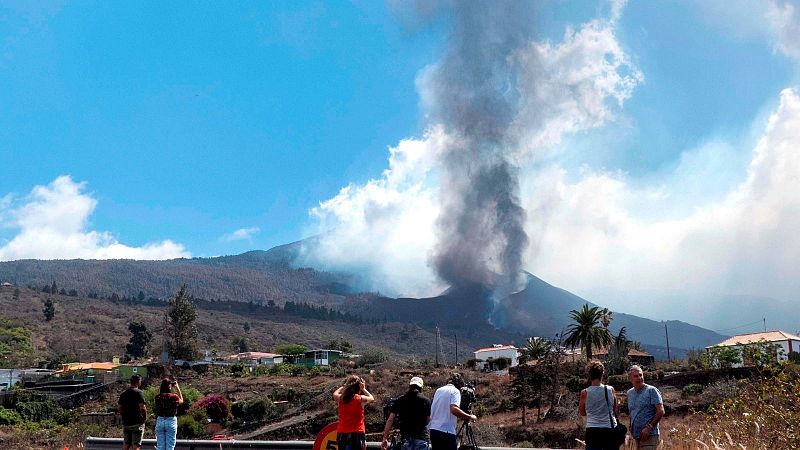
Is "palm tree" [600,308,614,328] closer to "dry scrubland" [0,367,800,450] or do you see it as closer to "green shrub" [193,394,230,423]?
"dry scrubland" [0,367,800,450]

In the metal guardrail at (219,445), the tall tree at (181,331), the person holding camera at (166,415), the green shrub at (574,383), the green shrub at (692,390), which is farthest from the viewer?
the tall tree at (181,331)

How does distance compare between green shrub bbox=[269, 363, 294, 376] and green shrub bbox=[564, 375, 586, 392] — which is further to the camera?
green shrub bbox=[269, 363, 294, 376]

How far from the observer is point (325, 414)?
5222 centimetres

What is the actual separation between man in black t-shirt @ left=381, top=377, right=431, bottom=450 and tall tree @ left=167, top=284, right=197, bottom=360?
9295cm

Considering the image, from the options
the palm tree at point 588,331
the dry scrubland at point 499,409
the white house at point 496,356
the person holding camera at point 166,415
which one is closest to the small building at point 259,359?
the dry scrubland at point 499,409

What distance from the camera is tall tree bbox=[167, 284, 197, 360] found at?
9862 cm

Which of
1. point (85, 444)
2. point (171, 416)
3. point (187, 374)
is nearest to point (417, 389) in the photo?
point (171, 416)

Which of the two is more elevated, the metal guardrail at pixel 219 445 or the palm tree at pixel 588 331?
the palm tree at pixel 588 331

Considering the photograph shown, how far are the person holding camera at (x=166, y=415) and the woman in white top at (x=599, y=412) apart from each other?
7093 mm

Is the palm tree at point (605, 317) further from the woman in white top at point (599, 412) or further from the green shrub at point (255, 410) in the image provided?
the woman in white top at point (599, 412)

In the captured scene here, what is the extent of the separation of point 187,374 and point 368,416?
40704mm

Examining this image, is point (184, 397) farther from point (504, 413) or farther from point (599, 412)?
point (599, 412)

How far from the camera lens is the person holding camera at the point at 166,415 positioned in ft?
42.3

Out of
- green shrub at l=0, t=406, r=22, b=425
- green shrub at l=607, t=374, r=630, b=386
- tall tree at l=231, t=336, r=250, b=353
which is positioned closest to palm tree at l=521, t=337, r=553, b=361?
green shrub at l=607, t=374, r=630, b=386
